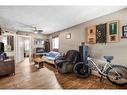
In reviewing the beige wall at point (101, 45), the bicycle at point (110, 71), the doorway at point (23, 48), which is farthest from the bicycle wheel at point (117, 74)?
the doorway at point (23, 48)

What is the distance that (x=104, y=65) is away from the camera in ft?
7.43

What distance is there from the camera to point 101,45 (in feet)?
7.30

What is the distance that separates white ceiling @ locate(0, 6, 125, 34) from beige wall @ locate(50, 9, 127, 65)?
0.30ft

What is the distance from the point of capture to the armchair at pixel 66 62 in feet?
8.54

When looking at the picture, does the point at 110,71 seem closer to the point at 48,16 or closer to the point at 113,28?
the point at 113,28

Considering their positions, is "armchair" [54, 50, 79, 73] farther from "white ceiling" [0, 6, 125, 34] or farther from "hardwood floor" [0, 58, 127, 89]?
"white ceiling" [0, 6, 125, 34]

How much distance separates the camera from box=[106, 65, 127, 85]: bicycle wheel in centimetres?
209

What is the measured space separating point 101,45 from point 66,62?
3.77 feet

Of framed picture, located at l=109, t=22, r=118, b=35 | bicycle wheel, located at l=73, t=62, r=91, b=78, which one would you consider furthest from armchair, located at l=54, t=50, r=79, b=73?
framed picture, located at l=109, t=22, r=118, b=35

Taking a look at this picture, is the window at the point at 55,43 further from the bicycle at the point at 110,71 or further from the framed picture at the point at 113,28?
the framed picture at the point at 113,28

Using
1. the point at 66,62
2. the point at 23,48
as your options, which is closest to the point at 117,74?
the point at 66,62

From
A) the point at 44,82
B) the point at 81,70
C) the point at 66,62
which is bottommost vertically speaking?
the point at 44,82

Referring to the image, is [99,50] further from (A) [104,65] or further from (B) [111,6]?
(B) [111,6]
